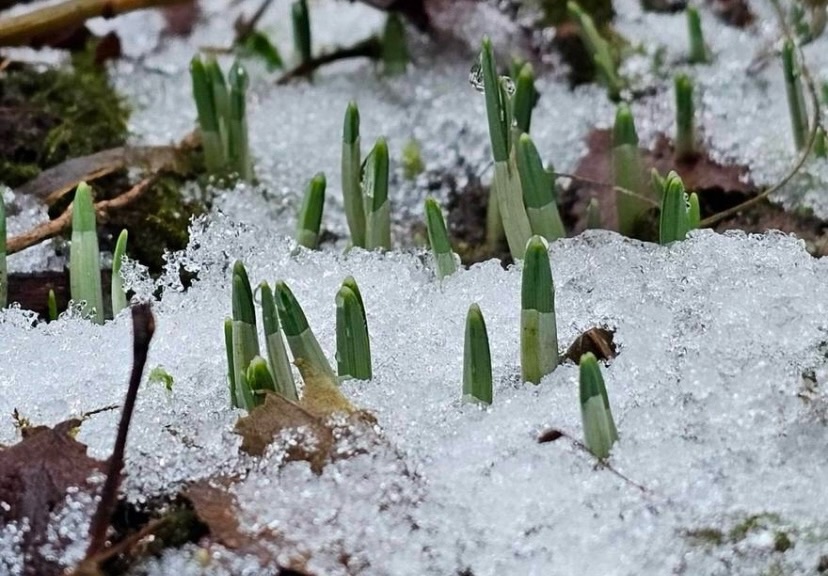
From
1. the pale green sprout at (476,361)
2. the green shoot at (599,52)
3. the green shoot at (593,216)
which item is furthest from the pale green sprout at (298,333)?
the green shoot at (599,52)

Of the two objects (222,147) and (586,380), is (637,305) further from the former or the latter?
(222,147)

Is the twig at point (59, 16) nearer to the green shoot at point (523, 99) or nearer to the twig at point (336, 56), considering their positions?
the twig at point (336, 56)

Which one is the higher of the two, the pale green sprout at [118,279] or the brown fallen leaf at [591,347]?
the pale green sprout at [118,279]

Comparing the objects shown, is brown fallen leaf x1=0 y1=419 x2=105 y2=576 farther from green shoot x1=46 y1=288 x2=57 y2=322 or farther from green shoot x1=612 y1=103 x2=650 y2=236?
green shoot x1=612 y1=103 x2=650 y2=236

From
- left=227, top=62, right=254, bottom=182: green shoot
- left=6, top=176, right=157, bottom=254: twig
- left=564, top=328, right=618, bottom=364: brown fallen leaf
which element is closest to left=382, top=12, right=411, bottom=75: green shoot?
left=227, top=62, right=254, bottom=182: green shoot

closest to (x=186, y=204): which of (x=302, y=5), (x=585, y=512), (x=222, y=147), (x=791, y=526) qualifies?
(x=222, y=147)

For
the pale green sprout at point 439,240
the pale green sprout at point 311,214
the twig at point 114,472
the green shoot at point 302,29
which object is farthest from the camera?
the green shoot at point 302,29
